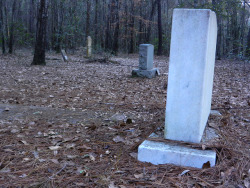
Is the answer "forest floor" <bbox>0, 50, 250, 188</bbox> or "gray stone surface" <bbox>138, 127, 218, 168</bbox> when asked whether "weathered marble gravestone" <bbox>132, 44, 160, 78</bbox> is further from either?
"gray stone surface" <bbox>138, 127, 218, 168</bbox>

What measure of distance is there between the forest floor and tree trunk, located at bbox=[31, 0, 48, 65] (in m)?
5.82

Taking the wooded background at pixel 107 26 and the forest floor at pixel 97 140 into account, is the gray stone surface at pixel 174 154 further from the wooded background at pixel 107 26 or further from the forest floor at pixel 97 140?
the wooded background at pixel 107 26

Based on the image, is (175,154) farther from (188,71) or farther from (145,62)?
(145,62)

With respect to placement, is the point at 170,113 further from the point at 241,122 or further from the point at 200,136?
the point at 241,122

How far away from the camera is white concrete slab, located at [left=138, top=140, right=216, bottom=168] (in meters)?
3.00

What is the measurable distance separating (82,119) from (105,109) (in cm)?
89

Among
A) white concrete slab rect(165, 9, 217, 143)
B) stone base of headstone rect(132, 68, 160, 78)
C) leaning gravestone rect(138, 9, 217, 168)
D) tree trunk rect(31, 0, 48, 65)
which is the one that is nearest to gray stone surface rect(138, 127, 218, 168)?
leaning gravestone rect(138, 9, 217, 168)

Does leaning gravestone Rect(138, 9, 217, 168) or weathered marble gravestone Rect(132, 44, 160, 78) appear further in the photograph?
weathered marble gravestone Rect(132, 44, 160, 78)

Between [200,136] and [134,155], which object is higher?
[200,136]

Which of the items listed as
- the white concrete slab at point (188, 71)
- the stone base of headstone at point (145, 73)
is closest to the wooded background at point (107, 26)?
Result: the stone base of headstone at point (145, 73)

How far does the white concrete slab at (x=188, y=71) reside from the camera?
122 inches

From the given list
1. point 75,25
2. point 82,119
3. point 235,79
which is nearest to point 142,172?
point 82,119

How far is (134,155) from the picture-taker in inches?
133

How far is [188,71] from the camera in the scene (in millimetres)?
3160
